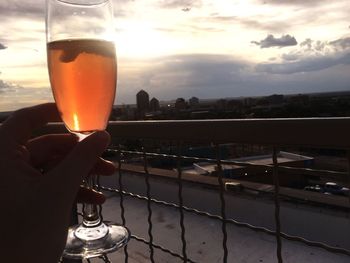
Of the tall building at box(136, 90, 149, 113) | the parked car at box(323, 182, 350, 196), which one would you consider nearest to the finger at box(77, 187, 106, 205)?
the parked car at box(323, 182, 350, 196)

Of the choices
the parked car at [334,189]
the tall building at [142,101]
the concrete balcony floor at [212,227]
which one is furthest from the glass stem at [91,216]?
the concrete balcony floor at [212,227]

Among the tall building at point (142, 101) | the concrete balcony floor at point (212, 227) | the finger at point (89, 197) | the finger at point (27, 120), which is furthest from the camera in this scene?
the concrete balcony floor at point (212, 227)

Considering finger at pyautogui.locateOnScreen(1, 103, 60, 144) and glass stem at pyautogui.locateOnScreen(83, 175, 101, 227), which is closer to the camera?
finger at pyautogui.locateOnScreen(1, 103, 60, 144)

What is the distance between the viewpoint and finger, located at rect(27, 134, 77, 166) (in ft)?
2.90

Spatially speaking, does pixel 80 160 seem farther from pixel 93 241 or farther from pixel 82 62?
pixel 93 241

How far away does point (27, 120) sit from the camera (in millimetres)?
792

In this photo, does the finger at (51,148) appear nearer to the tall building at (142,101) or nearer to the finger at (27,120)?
the finger at (27,120)

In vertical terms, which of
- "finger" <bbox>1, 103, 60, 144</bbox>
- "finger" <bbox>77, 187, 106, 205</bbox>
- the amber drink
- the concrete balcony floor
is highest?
the amber drink

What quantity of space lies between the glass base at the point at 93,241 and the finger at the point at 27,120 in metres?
0.25

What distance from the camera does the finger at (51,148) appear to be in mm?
884

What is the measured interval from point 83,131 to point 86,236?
26cm

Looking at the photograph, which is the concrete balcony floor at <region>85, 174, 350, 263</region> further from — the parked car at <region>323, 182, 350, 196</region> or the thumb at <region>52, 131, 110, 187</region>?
the thumb at <region>52, 131, 110, 187</region>

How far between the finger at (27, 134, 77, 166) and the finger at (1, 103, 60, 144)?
5cm

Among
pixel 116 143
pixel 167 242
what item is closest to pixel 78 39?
pixel 116 143
